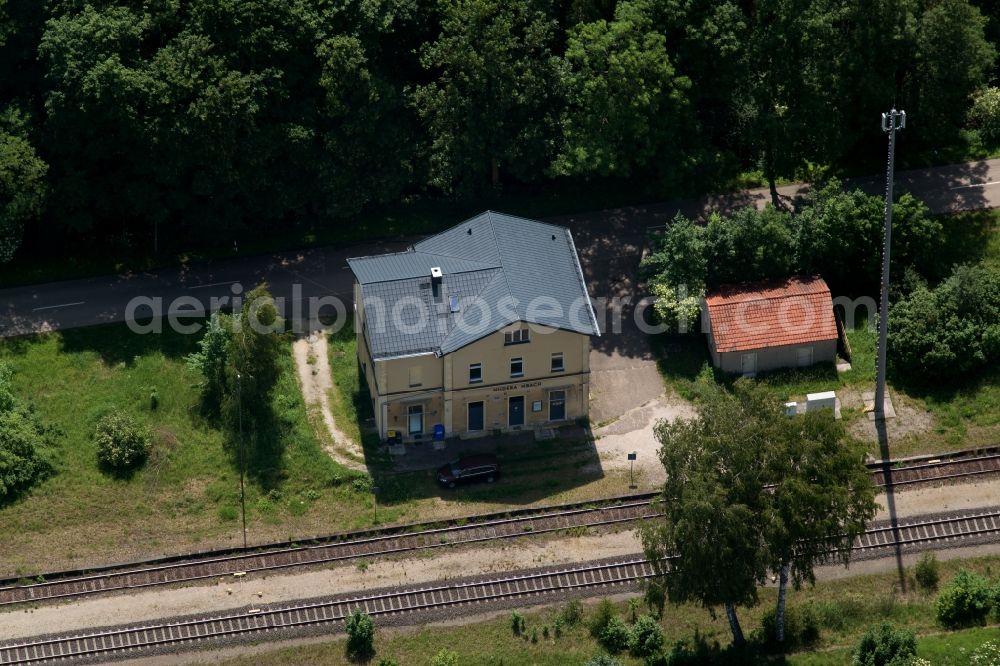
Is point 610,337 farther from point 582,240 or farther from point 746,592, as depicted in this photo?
point 746,592

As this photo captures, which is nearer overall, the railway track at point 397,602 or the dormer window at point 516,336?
the railway track at point 397,602

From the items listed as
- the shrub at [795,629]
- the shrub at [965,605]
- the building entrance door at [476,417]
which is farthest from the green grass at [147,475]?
the shrub at [965,605]

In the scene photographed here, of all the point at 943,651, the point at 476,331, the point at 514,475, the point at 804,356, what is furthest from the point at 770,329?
the point at 943,651

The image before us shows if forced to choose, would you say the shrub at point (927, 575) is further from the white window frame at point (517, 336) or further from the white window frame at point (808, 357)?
the white window frame at point (517, 336)

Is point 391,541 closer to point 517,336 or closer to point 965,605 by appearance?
point 517,336

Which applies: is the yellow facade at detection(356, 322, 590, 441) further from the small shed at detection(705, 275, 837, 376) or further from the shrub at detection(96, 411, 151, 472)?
the shrub at detection(96, 411, 151, 472)

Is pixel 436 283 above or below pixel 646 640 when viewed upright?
above
